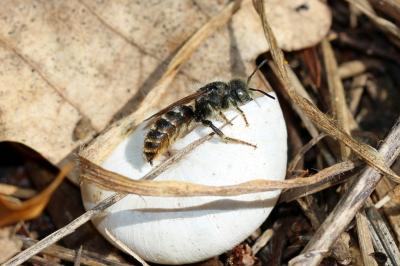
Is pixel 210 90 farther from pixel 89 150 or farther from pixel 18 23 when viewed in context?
pixel 18 23

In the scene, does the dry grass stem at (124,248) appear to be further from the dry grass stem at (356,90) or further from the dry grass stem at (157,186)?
the dry grass stem at (356,90)

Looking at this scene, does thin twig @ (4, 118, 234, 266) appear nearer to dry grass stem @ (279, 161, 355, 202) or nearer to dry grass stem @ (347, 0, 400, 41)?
dry grass stem @ (279, 161, 355, 202)

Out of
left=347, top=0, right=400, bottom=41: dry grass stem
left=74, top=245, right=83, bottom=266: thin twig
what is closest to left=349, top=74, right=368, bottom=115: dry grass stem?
left=347, top=0, right=400, bottom=41: dry grass stem

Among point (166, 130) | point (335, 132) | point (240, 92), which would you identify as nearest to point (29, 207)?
point (166, 130)

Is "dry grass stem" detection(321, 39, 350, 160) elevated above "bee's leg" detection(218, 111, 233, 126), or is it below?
above

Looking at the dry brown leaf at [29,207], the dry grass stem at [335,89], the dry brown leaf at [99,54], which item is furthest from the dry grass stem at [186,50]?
the dry brown leaf at [29,207]
